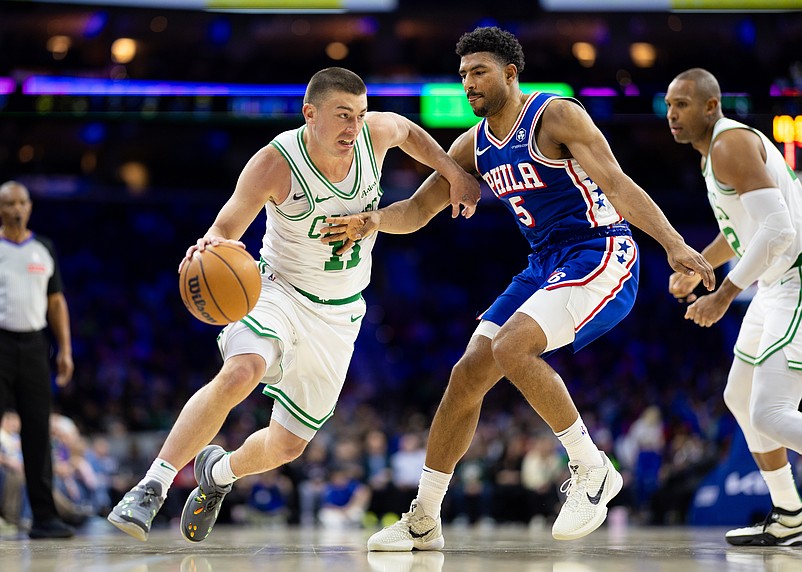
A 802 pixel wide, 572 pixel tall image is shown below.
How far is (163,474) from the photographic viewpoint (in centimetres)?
397

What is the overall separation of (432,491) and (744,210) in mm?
2167

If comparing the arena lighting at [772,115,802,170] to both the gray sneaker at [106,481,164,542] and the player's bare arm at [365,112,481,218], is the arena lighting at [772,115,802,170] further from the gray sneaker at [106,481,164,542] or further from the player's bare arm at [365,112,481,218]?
the gray sneaker at [106,481,164,542]

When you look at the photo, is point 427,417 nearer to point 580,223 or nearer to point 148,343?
point 148,343

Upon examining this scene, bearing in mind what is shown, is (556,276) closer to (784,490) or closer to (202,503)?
(784,490)

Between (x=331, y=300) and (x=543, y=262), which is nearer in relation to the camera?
(x=543, y=262)

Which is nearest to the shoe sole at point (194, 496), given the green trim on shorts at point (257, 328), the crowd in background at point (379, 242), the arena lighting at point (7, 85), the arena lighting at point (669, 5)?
the green trim on shorts at point (257, 328)

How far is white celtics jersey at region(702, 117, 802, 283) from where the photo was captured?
4.79 meters

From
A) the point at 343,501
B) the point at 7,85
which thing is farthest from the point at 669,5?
the point at 7,85

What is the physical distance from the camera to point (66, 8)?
15789 millimetres

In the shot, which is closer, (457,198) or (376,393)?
(457,198)

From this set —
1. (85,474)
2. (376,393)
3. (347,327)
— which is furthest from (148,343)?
(347,327)

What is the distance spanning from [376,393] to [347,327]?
47.6ft

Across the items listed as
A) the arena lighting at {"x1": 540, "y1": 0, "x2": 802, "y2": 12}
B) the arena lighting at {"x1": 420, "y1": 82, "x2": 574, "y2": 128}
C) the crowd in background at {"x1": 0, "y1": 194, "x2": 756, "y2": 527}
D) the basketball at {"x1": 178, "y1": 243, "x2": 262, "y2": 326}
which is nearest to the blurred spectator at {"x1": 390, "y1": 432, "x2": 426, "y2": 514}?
the crowd in background at {"x1": 0, "y1": 194, "x2": 756, "y2": 527}

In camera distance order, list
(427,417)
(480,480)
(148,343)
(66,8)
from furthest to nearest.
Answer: (148,343)
(427,417)
(66,8)
(480,480)
